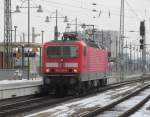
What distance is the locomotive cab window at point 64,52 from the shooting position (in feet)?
101

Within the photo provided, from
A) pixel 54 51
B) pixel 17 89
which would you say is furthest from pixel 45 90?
pixel 54 51

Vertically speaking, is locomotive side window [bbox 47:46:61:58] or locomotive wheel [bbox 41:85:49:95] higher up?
locomotive side window [bbox 47:46:61:58]

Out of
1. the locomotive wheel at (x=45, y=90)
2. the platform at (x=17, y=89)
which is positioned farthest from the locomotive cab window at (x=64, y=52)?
the platform at (x=17, y=89)

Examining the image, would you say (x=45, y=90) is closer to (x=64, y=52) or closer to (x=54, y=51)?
(x=54, y=51)

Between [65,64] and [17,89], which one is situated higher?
[65,64]

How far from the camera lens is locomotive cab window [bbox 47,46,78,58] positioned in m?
30.6

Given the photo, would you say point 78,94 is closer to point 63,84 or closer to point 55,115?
point 63,84

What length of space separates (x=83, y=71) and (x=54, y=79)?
183cm

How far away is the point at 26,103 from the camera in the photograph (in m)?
24.6

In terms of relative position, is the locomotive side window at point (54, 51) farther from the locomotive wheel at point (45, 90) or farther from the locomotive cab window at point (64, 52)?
the locomotive wheel at point (45, 90)

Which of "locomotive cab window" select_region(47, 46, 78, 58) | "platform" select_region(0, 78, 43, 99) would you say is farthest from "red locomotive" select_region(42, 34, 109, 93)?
"platform" select_region(0, 78, 43, 99)

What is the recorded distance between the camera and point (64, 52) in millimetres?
30734

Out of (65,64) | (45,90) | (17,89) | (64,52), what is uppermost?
(64,52)

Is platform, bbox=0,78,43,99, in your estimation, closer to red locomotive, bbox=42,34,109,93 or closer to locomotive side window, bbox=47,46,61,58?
red locomotive, bbox=42,34,109,93
